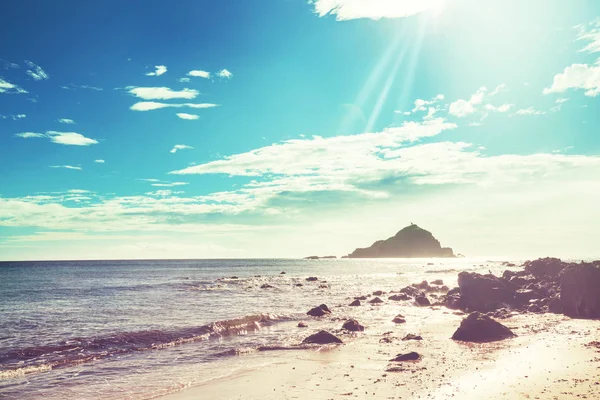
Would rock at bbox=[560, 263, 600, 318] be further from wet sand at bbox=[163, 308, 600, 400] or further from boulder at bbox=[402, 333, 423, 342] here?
boulder at bbox=[402, 333, 423, 342]

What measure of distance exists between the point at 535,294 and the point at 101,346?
36.0m

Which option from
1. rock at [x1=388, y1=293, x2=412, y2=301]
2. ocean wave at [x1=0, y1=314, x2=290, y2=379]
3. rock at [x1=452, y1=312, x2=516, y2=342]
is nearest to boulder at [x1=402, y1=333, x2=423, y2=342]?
rock at [x1=452, y1=312, x2=516, y2=342]

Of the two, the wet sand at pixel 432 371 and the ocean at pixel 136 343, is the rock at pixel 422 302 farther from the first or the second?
the wet sand at pixel 432 371

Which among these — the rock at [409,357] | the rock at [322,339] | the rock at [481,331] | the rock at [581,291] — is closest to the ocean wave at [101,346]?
the rock at [322,339]

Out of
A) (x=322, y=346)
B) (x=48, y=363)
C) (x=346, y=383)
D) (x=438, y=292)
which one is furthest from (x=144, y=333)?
(x=438, y=292)

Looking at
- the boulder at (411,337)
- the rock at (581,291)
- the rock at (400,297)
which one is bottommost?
the rock at (400,297)

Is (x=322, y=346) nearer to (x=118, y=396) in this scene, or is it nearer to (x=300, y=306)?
(x=118, y=396)

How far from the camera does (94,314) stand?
33562mm

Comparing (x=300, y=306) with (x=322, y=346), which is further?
(x=300, y=306)

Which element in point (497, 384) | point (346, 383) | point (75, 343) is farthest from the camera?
point (75, 343)

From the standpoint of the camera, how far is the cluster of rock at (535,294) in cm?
2836

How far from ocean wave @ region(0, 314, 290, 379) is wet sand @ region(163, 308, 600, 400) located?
7.01 m

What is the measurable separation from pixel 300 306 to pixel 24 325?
23393mm

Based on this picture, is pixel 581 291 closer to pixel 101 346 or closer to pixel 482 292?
pixel 482 292
